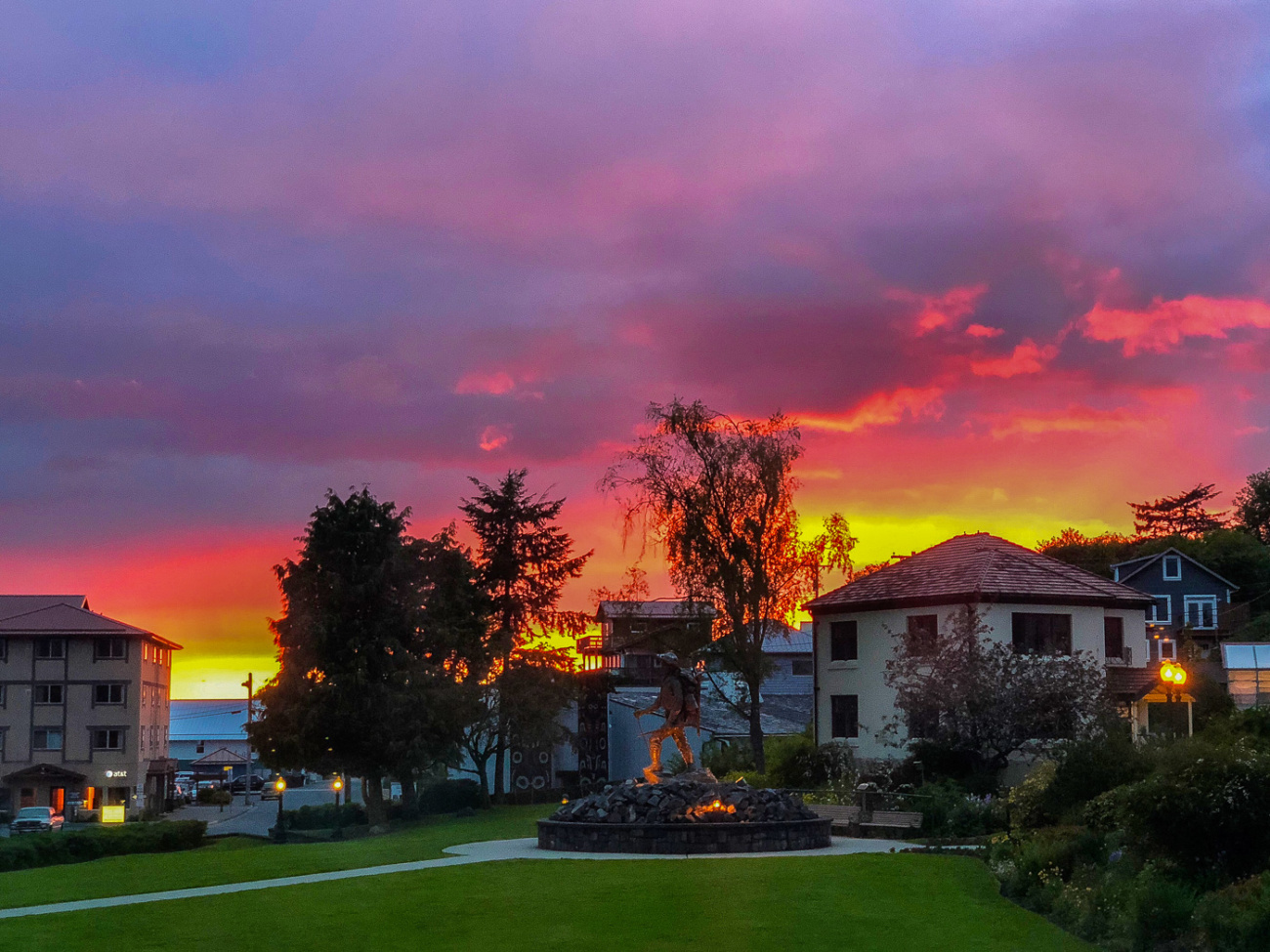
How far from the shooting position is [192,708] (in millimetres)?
155000

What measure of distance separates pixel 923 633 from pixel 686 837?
789 inches

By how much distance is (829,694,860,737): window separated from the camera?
51.1 meters

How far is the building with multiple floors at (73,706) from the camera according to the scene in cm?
7738

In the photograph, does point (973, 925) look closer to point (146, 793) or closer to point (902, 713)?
point (902, 713)

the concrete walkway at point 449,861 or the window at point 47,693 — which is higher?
the window at point 47,693

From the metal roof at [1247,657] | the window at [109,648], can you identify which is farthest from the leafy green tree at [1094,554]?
the window at [109,648]

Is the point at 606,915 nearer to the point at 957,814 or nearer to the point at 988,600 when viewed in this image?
the point at 957,814

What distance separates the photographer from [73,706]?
7844cm

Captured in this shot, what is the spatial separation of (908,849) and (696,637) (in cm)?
2491

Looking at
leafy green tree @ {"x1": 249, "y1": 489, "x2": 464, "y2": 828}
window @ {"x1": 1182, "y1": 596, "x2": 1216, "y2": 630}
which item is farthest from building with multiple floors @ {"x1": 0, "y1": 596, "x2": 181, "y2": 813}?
window @ {"x1": 1182, "y1": 596, "x2": 1216, "y2": 630}

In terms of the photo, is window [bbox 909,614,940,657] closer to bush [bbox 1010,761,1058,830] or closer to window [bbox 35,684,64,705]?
bush [bbox 1010,761,1058,830]

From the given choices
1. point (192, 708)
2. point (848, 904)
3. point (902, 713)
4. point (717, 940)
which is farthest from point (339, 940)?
point (192, 708)

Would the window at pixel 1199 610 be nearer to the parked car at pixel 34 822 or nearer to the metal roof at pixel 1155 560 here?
the metal roof at pixel 1155 560

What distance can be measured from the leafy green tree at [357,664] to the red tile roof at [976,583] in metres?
15.6
